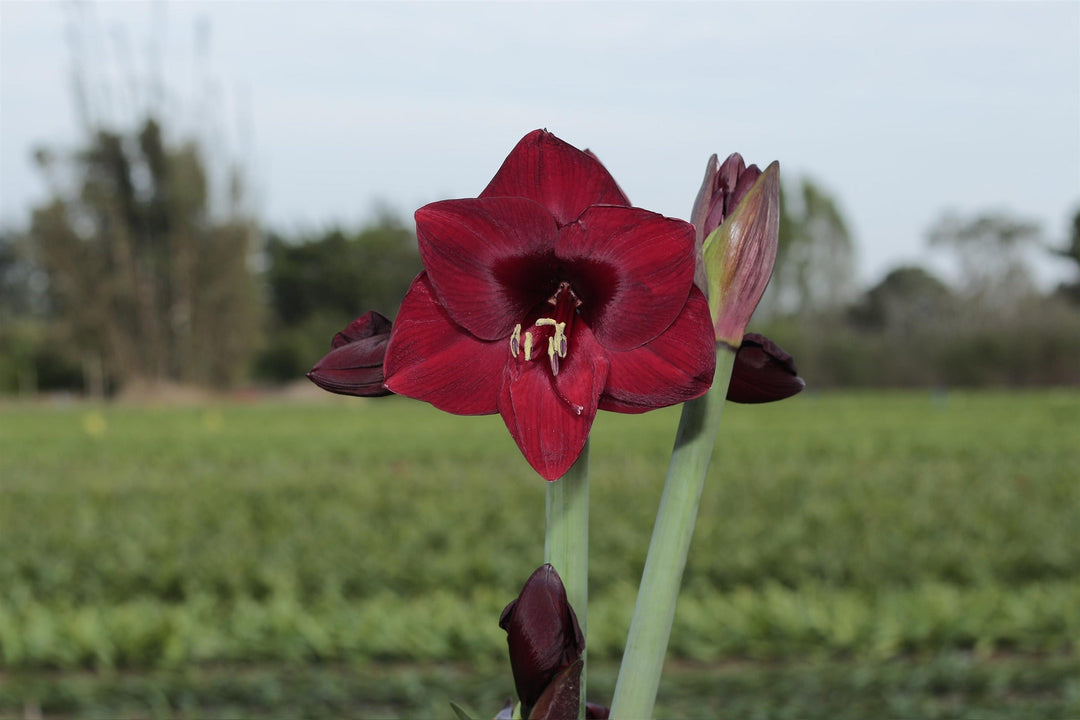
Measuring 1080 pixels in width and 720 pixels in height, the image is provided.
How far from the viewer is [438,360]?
45cm

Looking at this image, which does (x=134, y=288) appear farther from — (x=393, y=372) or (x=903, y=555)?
(x=393, y=372)

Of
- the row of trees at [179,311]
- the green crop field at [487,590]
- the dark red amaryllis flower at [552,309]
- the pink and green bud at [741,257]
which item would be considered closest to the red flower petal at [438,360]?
the dark red amaryllis flower at [552,309]

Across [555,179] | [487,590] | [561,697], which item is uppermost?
[555,179]

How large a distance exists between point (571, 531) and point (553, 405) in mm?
63

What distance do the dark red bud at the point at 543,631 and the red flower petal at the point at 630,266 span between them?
4.6 inches

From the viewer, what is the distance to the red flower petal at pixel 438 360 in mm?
450

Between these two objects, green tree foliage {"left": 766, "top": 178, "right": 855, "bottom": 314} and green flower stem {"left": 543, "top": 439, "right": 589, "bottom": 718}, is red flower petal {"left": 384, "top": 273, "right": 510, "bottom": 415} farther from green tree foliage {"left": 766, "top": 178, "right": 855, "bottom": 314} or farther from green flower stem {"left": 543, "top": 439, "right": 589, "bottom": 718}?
green tree foliage {"left": 766, "top": 178, "right": 855, "bottom": 314}

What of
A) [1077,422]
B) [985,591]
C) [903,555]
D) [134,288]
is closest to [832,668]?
[985,591]

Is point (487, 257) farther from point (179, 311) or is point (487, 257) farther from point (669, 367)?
point (179, 311)

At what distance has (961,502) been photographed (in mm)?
5754

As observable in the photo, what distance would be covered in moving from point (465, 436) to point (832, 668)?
8.03 metres

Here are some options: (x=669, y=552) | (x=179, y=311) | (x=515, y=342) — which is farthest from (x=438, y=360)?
(x=179, y=311)

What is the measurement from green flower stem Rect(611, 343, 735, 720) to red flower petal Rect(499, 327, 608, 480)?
5cm

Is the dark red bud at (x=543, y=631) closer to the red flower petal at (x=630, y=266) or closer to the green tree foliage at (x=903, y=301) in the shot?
the red flower petal at (x=630, y=266)
